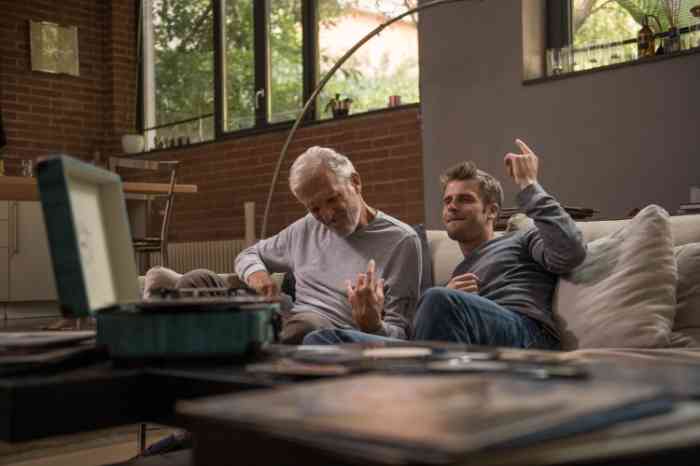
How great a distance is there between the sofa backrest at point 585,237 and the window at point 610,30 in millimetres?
1804

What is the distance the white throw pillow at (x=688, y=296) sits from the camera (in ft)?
7.14

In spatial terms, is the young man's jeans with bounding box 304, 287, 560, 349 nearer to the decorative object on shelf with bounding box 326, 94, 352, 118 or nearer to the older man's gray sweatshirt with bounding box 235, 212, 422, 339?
the older man's gray sweatshirt with bounding box 235, 212, 422, 339

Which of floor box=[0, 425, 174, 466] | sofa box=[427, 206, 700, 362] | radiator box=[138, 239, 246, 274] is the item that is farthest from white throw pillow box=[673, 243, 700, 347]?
radiator box=[138, 239, 246, 274]

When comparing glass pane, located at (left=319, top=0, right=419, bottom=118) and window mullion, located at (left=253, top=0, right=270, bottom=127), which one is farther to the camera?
window mullion, located at (left=253, top=0, right=270, bottom=127)

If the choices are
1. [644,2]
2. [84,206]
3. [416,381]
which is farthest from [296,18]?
[416,381]

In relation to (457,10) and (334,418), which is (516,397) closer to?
(334,418)

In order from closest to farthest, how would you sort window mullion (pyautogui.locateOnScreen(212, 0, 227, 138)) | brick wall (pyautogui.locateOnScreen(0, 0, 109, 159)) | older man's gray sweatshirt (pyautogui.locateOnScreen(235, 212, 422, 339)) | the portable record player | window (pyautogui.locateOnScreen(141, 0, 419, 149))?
the portable record player
older man's gray sweatshirt (pyautogui.locateOnScreen(235, 212, 422, 339))
window (pyautogui.locateOnScreen(141, 0, 419, 149))
window mullion (pyautogui.locateOnScreen(212, 0, 227, 138))
brick wall (pyautogui.locateOnScreen(0, 0, 109, 159))

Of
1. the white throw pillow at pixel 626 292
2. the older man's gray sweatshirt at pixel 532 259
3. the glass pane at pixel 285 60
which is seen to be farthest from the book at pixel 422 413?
the glass pane at pixel 285 60

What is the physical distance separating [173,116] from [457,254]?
540cm

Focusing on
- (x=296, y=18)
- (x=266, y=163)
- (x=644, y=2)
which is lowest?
(x=266, y=163)

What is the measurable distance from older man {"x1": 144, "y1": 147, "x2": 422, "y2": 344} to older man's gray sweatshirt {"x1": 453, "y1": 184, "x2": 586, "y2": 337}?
195 millimetres

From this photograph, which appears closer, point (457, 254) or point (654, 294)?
point (654, 294)

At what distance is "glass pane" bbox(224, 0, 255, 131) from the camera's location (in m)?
6.93

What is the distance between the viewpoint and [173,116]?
769cm
